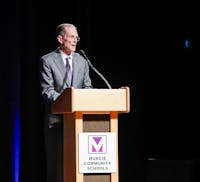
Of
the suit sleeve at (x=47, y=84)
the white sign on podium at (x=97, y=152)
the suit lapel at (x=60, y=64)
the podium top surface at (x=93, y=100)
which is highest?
the suit lapel at (x=60, y=64)

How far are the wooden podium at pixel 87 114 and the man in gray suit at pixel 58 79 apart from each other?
173mm

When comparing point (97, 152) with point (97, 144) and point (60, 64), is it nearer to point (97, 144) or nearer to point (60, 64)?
point (97, 144)

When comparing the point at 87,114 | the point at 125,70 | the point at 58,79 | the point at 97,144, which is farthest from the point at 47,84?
the point at 125,70

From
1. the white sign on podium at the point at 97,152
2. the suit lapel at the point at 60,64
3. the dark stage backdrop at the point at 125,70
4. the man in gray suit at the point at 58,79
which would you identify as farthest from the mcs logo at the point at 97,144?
the dark stage backdrop at the point at 125,70

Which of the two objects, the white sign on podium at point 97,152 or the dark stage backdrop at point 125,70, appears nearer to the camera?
the white sign on podium at point 97,152

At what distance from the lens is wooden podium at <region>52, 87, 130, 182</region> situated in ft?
11.1

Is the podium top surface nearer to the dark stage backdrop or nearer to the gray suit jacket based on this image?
the gray suit jacket

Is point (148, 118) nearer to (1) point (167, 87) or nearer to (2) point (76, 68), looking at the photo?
(1) point (167, 87)

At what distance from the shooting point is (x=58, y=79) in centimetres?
375

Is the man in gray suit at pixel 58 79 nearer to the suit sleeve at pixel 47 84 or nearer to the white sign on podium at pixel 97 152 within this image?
the suit sleeve at pixel 47 84

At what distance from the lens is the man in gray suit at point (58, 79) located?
3.71 m

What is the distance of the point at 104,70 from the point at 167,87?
644 mm

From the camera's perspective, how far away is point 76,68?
3.78 meters

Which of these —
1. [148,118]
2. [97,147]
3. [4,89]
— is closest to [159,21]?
[148,118]
